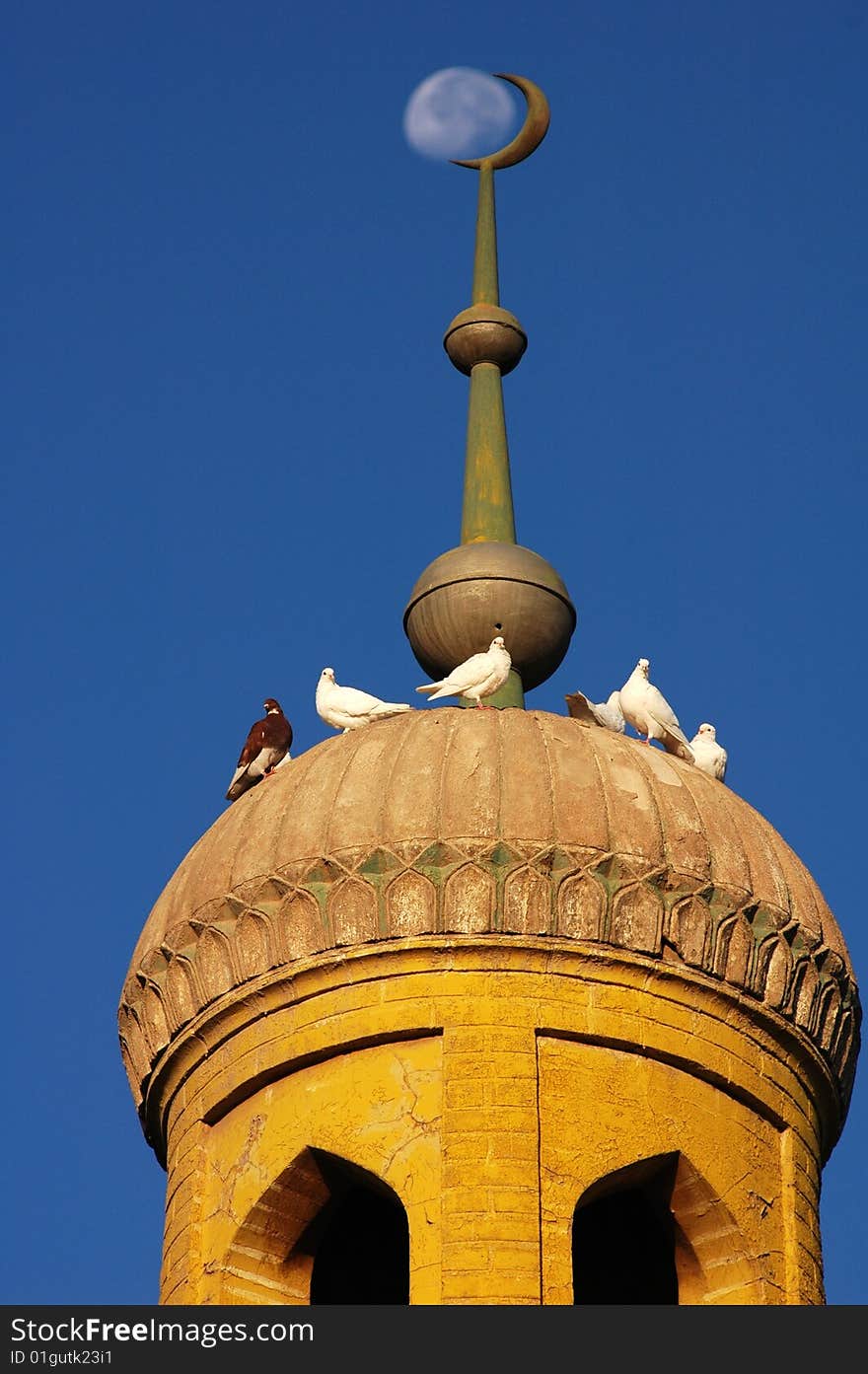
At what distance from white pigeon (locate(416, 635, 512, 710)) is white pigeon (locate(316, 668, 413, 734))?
14.6 inches

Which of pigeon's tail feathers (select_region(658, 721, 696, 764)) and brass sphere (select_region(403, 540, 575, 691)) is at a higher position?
brass sphere (select_region(403, 540, 575, 691))

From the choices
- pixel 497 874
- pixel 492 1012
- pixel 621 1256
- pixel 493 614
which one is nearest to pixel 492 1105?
pixel 492 1012

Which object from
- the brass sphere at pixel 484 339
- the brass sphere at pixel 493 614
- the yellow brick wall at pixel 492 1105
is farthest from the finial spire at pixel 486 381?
A: the yellow brick wall at pixel 492 1105

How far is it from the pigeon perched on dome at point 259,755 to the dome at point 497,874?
0.68 metres

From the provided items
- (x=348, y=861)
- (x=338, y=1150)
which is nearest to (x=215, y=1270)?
(x=338, y=1150)

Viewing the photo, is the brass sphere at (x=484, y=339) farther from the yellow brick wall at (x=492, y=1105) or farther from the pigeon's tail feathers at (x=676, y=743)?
the yellow brick wall at (x=492, y=1105)

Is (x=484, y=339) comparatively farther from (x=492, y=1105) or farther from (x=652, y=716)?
(x=492, y=1105)

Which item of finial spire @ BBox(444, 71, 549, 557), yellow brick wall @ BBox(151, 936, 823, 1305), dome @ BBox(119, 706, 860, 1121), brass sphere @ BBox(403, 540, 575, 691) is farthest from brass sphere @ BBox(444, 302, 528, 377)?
yellow brick wall @ BBox(151, 936, 823, 1305)

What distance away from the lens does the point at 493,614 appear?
2984cm

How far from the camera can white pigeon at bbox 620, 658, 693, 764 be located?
29.0 metres

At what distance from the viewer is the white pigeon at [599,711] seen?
2886cm

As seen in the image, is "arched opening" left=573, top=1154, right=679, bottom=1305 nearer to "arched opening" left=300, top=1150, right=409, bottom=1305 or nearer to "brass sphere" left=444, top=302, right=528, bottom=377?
"arched opening" left=300, top=1150, right=409, bottom=1305

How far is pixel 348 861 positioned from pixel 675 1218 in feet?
10.5

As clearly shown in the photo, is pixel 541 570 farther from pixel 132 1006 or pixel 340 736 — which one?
pixel 132 1006
